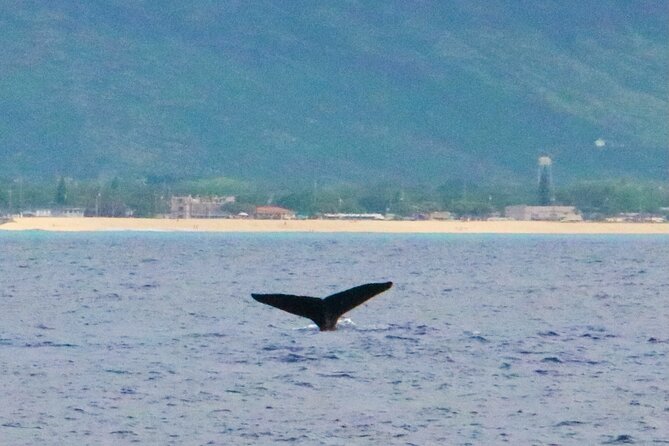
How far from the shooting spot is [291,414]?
37.2 metres

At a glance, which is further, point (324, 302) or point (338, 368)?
point (324, 302)

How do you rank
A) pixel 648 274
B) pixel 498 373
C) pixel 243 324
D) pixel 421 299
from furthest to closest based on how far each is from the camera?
pixel 648 274
pixel 421 299
pixel 243 324
pixel 498 373

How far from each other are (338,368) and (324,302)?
160 cm

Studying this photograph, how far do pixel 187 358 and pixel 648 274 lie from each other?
62049mm

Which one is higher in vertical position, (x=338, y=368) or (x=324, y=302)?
(x=324, y=302)

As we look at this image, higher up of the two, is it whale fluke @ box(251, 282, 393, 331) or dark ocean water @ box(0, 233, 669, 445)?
whale fluke @ box(251, 282, 393, 331)

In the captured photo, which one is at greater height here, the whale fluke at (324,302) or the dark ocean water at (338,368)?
the whale fluke at (324,302)

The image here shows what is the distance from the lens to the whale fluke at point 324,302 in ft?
135

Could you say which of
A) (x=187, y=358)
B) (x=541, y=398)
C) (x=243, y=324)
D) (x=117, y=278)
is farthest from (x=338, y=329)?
(x=117, y=278)

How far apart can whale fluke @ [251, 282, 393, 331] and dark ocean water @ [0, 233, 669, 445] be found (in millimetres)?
1352

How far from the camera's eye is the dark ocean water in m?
35.7

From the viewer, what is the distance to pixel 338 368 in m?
44.2

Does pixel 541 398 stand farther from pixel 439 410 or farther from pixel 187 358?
pixel 187 358

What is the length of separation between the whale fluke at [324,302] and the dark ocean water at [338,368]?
1352 millimetres
